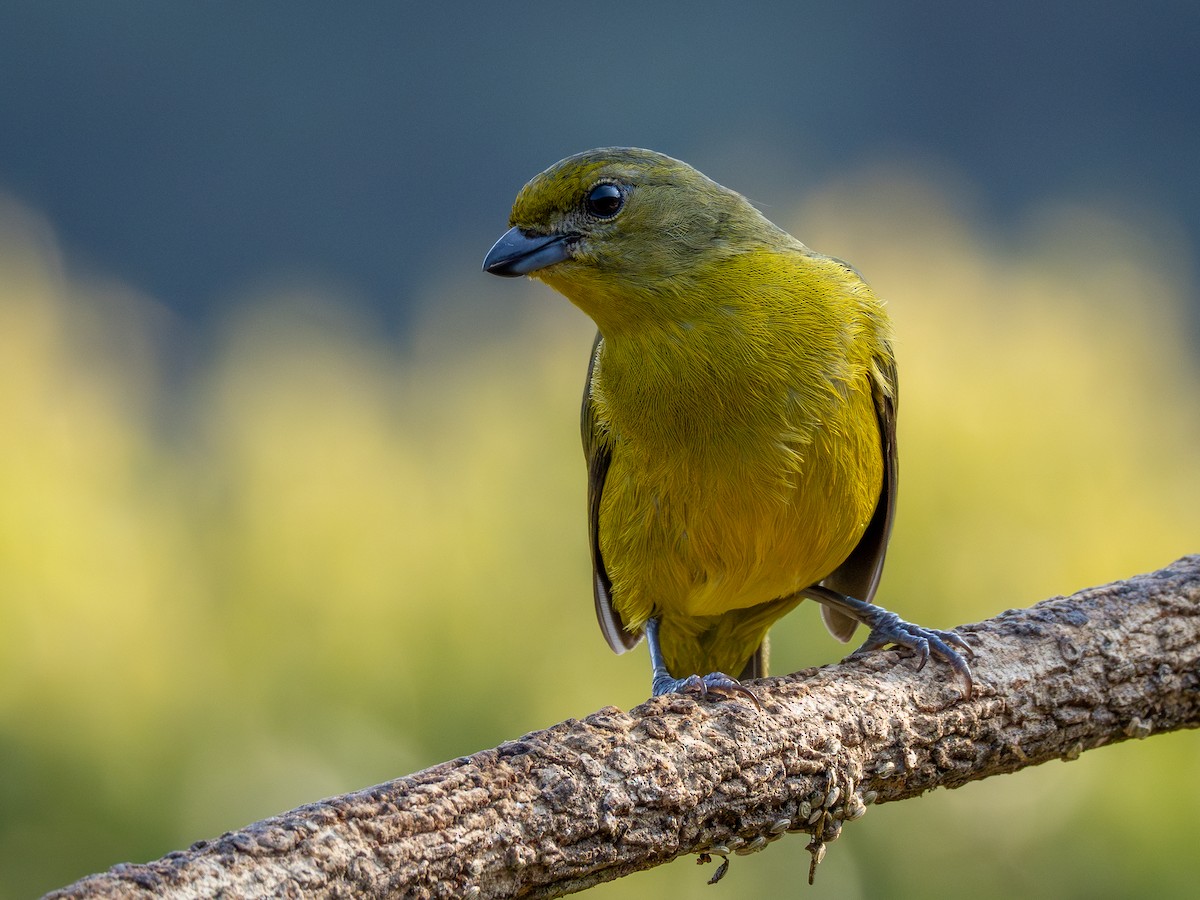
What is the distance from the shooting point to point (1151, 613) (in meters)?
3.28

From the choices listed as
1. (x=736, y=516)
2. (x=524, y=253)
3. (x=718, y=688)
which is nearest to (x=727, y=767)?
(x=718, y=688)

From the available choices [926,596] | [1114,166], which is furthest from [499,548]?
[1114,166]

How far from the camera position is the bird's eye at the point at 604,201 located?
350 cm

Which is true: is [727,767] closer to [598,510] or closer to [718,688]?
[718,688]

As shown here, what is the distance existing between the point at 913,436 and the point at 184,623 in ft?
8.78

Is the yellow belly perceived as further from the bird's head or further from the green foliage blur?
the green foliage blur

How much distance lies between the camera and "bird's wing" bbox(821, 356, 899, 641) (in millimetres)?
3754

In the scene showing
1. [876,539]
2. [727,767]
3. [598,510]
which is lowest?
[727,767]

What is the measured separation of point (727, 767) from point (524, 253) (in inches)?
55.1

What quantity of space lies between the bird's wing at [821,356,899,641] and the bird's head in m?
0.56

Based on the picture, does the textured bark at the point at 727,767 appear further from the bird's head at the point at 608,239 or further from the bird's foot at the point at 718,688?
the bird's head at the point at 608,239

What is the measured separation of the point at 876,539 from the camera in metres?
4.00

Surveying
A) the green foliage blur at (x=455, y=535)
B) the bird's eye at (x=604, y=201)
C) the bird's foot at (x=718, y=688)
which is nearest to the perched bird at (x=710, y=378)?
the bird's eye at (x=604, y=201)

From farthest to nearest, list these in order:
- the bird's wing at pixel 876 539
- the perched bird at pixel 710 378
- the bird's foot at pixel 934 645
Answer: the bird's wing at pixel 876 539, the perched bird at pixel 710 378, the bird's foot at pixel 934 645
